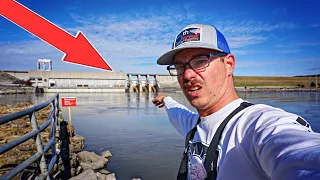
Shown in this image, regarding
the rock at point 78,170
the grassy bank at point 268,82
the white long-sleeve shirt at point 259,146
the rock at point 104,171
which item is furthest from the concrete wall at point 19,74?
the grassy bank at point 268,82

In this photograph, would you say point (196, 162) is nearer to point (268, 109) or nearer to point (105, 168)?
point (268, 109)

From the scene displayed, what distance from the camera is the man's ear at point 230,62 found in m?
1.64

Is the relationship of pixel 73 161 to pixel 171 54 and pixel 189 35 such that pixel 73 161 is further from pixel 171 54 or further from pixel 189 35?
pixel 189 35

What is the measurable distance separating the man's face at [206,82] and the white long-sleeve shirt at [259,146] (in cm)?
12

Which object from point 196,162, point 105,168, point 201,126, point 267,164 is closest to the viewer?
point 267,164

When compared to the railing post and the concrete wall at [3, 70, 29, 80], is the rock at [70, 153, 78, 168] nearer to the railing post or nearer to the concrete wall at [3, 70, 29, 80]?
the railing post

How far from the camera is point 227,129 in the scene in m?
1.27

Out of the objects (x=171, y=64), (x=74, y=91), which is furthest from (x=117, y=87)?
(x=171, y=64)

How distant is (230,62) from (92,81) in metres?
61.4

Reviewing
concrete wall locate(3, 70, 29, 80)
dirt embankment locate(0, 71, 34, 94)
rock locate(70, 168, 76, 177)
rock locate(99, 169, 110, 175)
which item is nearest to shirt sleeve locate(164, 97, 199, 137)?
rock locate(99, 169, 110, 175)

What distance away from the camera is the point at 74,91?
56.3 metres

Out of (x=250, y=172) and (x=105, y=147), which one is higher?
(x=250, y=172)

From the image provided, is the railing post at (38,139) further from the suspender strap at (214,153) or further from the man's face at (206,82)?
the suspender strap at (214,153)

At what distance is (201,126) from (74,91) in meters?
58.7
